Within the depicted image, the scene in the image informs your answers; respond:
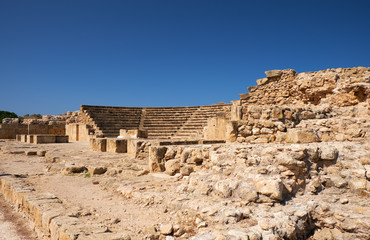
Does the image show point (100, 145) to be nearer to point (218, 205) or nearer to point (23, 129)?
point (218, 205)

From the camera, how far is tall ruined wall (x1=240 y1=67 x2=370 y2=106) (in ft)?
21.2

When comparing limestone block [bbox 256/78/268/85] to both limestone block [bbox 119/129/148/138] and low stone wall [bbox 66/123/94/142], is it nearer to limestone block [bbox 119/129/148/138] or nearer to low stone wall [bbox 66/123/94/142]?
limestone block [bbox 119/129/148/138]

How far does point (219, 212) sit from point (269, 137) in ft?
9.44

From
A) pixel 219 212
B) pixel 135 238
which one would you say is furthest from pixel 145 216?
pixel 219 212

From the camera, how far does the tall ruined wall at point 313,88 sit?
255 inches

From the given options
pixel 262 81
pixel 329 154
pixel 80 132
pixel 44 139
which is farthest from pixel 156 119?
pixel 329 154

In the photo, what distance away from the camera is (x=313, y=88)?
289 inches

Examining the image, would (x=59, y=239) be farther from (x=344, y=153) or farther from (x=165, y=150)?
(x=344, y=153)

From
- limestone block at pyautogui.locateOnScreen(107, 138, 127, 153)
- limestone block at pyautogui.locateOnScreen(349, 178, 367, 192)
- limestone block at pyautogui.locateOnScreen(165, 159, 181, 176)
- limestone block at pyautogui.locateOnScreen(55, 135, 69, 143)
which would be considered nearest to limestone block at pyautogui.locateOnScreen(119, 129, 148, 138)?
limestone block at pyautogui.locateOnScreen(107, 138, 127, 153)

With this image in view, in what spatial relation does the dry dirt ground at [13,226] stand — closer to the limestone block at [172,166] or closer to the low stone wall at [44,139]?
the limestone block at [172,166]

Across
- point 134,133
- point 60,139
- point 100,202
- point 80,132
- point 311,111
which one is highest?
point 311,111

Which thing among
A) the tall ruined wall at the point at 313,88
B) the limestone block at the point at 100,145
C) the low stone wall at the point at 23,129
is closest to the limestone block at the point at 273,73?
the tall ruined wall at the point at 313,88

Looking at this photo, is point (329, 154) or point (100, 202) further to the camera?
point (100, 202)

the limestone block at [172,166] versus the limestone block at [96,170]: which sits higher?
the limestone block at [172,166]
